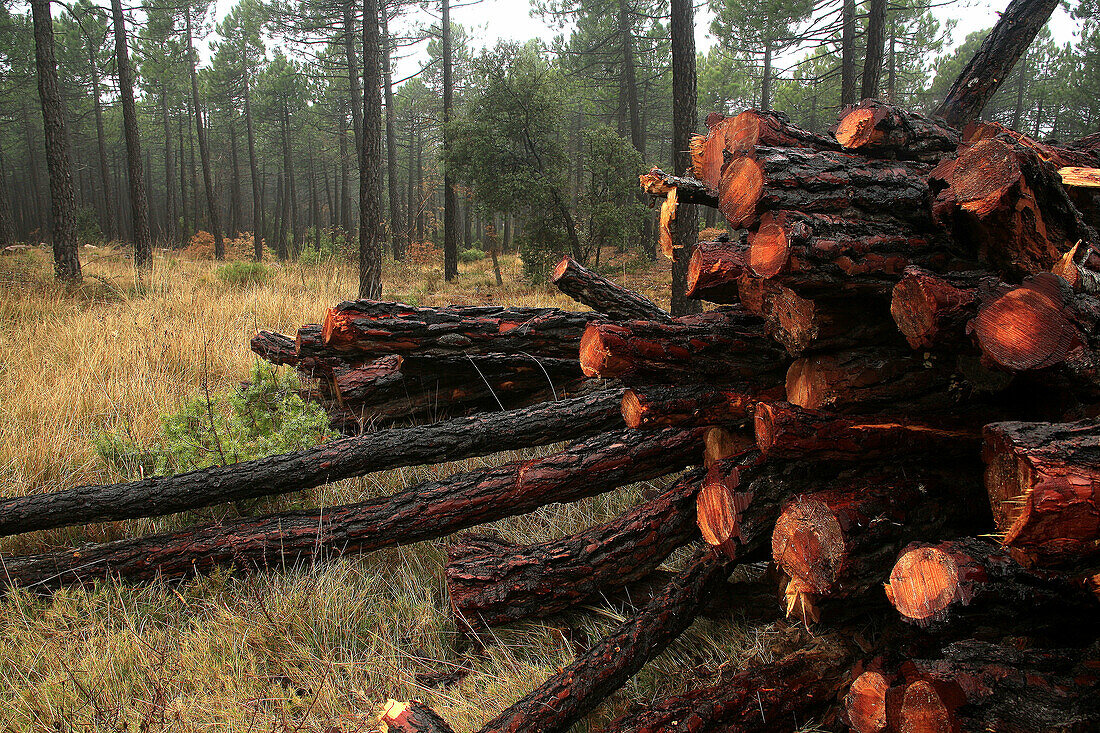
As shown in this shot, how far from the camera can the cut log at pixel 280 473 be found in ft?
9.70

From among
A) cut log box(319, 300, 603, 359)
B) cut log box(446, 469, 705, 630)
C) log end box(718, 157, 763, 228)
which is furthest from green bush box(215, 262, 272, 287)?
log end box(718, 157, 763, 228)

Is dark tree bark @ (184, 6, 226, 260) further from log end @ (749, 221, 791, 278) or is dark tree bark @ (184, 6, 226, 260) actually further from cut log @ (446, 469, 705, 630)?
log end @ (749, 221, 791, 278)

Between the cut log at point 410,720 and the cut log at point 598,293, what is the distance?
1.93 metres

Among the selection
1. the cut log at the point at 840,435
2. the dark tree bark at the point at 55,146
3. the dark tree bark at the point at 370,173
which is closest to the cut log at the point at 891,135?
the cut log at the point at 840,435

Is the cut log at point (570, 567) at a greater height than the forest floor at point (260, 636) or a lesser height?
greater

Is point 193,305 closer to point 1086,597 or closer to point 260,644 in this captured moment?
point 260,644

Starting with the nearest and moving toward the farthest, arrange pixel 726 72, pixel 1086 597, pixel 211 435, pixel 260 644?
1. pixel 1086 597
2. pixel 260 644
3. pixel 211 435
4. pixel 726 72

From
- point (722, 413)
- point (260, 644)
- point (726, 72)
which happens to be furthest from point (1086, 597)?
point (726, 72)

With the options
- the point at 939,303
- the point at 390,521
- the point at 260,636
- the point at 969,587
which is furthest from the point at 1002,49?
the point at 260,636

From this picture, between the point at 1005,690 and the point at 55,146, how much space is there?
39.8 feet

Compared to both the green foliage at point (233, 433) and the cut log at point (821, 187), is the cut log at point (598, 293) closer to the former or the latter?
the cut log at point (821, 187)

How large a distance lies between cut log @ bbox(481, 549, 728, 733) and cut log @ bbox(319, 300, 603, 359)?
55.6 inches

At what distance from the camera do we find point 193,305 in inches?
288

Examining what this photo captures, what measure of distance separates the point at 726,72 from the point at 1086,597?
96.8 feet
